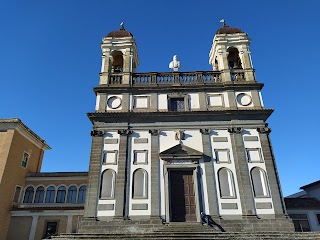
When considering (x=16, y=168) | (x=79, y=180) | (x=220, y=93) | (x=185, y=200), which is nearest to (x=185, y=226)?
(x=185, y=200)

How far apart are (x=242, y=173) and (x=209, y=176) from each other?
1.92 meters

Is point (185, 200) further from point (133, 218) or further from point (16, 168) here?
point (16, 168)

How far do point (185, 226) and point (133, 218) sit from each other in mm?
2776

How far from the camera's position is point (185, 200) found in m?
13.8

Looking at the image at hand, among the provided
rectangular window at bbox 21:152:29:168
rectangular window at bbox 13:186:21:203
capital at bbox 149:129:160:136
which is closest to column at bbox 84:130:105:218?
capital at bbox 149:129:160:136

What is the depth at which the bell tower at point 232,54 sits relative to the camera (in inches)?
703

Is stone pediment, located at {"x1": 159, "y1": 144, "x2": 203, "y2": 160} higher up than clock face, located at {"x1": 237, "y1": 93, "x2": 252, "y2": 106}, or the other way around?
clock face, located at {"x1": 237, "y1": 93, "x2": 252, "y2": 106}

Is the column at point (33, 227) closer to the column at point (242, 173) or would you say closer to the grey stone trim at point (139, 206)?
the grey stone trim at point (139, 206)

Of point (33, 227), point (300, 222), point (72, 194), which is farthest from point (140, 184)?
point (300, 222)

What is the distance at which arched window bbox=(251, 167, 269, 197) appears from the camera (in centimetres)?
1382

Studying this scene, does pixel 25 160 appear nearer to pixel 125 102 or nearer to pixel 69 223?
pixel 69 223

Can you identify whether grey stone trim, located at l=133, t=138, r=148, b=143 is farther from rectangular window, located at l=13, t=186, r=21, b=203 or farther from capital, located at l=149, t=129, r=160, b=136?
rectangular window, located at l=13, t=186, r=21, b=203

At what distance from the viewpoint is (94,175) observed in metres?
14.2

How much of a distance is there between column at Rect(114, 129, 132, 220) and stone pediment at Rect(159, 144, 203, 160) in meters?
2.18
